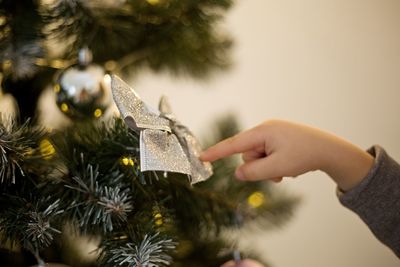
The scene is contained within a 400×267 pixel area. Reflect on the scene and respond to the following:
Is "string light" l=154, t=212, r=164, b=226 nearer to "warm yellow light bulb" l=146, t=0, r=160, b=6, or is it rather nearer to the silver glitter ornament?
the silver glitter ornament

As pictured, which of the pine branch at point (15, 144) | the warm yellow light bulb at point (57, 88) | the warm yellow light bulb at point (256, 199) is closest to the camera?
the pine branch at point (15, 144)

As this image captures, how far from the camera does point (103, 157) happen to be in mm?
368

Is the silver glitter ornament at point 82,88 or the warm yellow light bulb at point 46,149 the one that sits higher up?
the silver glitter ornament at point 82,88

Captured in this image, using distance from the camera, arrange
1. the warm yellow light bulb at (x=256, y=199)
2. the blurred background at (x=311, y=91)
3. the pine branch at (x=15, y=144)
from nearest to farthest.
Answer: the pine branch at (x=15, y=144) < the warm yellow light bulb at (x=256, y=199) < the blurred background at (x=311, y=91)

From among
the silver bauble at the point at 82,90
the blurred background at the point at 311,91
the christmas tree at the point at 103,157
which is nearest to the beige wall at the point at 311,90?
the blurred background at the point at 311,91

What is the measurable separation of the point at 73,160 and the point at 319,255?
0.83m

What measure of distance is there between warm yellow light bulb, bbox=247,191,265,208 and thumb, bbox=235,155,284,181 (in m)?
0.07

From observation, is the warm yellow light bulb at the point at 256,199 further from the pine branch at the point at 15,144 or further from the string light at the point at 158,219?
the pine branch at the point at 15,144

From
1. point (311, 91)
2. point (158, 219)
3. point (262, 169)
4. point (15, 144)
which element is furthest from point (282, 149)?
point (311, 91)

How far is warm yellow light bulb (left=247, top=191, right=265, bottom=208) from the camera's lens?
508mm

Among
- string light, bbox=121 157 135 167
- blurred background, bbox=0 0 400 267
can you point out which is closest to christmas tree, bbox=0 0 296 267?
string light, bbox=121 157 135 167

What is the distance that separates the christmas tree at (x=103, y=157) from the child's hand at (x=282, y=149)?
0.06 m

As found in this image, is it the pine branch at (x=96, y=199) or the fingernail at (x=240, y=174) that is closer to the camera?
the pine branch at (x=96, y=199)

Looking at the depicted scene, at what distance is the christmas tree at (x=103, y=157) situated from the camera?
1.07 feet
